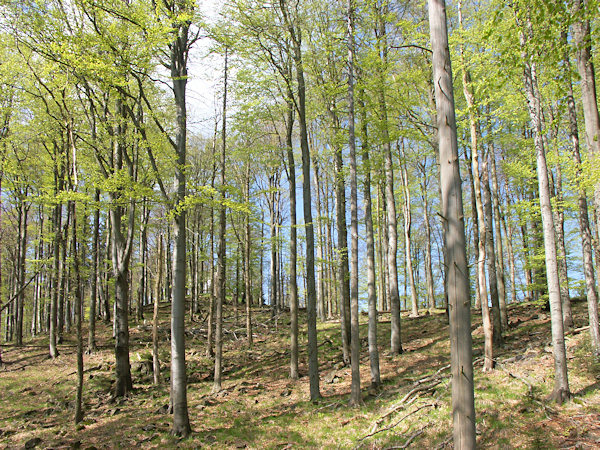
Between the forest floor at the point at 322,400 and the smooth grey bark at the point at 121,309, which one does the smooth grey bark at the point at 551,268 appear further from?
the smooth grey bark at the point at 121,309

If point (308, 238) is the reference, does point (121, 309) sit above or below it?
below

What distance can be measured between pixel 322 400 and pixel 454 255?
317 inches

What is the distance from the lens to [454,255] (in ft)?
12.7

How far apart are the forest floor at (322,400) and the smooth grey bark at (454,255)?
2.86m

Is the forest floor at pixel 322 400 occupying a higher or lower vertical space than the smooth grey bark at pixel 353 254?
lower

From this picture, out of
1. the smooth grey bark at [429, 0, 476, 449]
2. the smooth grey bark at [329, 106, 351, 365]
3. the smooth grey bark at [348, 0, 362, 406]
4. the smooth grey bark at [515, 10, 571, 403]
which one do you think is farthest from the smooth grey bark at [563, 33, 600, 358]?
the smooth grey bark at [329, 106, 351, 365]

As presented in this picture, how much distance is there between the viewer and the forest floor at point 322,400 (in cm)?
646

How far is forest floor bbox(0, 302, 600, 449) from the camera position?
646 centimetres

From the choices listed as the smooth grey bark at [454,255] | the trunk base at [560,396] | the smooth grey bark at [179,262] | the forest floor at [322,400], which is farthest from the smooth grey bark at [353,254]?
the smooth grey bark at [454,255]

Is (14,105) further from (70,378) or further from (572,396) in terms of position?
(572,396)

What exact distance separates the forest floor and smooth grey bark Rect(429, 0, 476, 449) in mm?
2862

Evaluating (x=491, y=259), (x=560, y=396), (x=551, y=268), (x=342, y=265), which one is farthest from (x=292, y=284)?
(x=560, y=396)

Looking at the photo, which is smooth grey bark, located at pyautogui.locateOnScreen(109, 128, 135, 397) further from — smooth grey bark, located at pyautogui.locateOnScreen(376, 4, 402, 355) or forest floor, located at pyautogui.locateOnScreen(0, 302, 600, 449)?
smooth grey bark, located at pyautogui.locateOnScreen(376, 4, 402, 355)

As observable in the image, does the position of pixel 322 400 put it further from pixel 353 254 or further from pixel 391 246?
pixel 391 246
